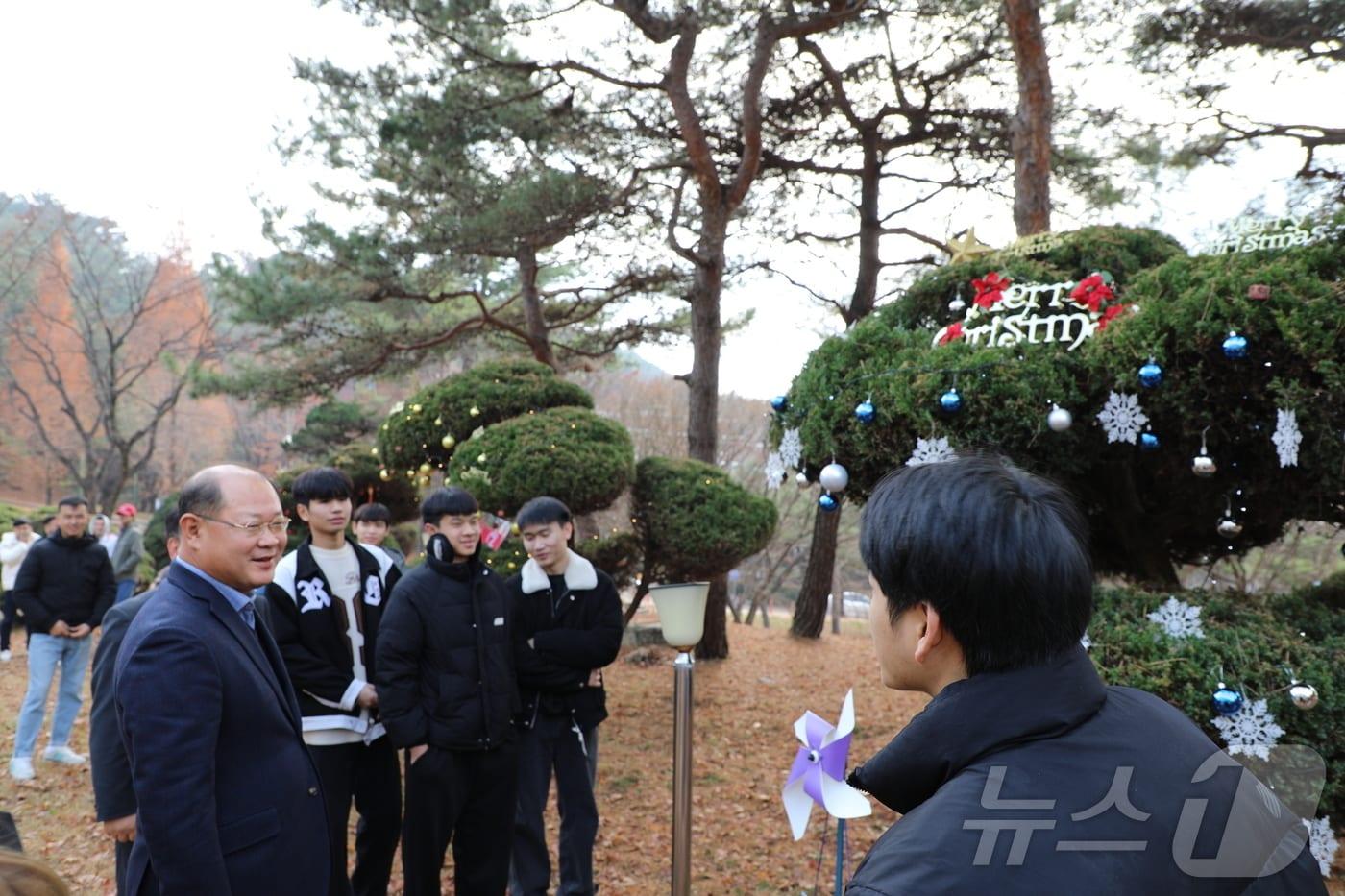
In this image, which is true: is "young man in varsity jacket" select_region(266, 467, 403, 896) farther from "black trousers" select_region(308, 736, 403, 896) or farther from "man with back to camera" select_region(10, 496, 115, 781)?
"man with back to camera" select_region(10, 496, 115, 781)

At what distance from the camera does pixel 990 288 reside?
14.4 feet

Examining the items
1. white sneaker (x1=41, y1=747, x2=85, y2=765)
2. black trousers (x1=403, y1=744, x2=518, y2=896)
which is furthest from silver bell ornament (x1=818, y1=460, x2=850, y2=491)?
white sneaker (x1=41, y1=747, x2=85, y2=765)

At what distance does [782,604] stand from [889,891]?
32468 mm

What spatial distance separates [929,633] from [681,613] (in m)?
2.20

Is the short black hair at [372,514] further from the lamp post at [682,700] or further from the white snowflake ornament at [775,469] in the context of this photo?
the lamp post at [682,700]

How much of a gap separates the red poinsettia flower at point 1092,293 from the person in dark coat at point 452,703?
2.99 metres

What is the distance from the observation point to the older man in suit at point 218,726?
2051 mm

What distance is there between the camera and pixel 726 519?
7957mm

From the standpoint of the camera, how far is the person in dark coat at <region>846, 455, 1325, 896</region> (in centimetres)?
90

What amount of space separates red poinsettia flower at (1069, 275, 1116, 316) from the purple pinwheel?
2533 mm

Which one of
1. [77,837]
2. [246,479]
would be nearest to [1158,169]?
[246,479]

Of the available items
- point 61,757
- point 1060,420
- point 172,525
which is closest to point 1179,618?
point 1060,420

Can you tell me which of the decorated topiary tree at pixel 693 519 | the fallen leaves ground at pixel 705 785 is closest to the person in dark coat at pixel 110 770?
the fallen leaves ground at pixel 705 785

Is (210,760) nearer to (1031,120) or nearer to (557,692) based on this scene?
(557,692)
